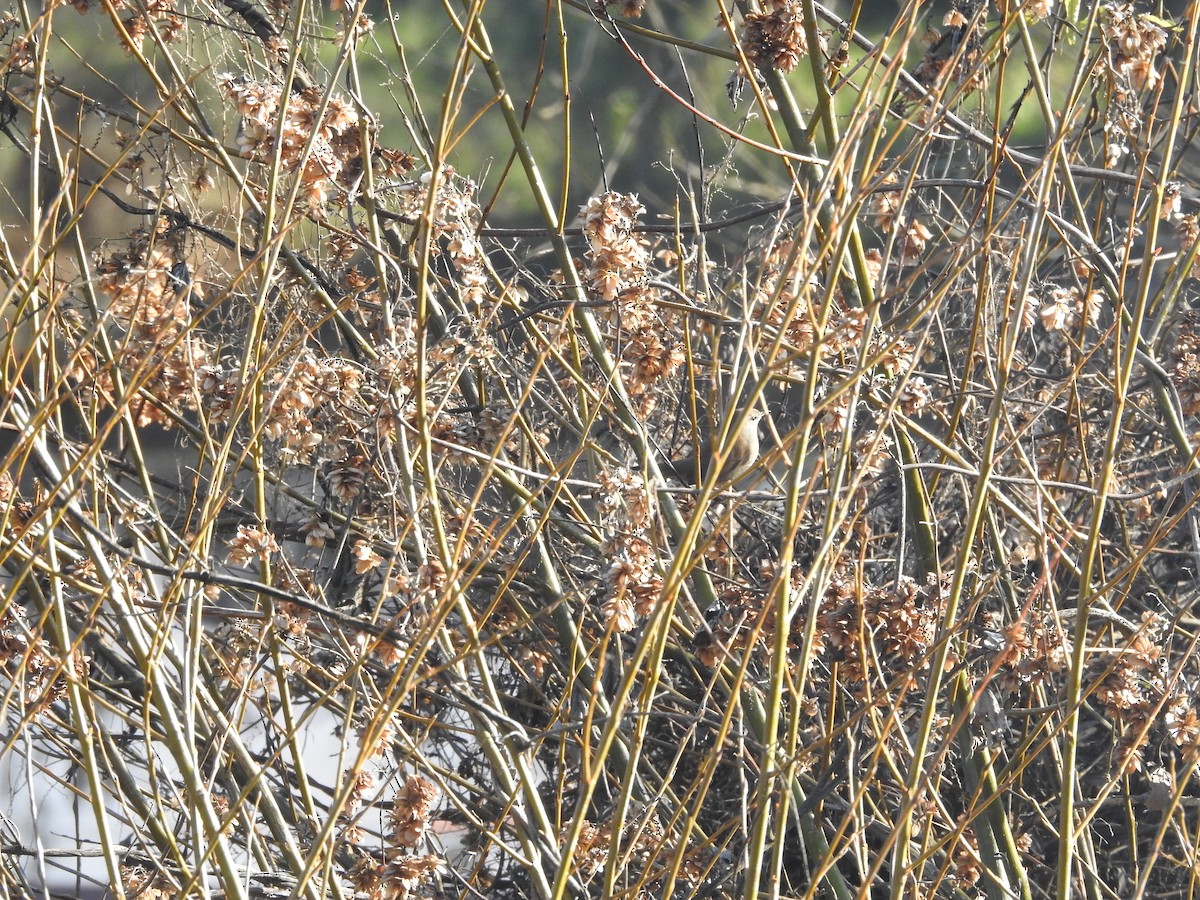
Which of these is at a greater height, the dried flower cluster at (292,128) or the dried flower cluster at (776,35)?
the dried flower cluster at (776,35)

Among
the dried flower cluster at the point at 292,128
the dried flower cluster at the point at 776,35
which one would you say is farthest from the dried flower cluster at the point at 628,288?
the dried flower cluster at the point at 292,128

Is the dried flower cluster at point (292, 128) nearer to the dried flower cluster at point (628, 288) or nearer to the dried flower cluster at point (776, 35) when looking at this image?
the dried flower cluster at point (628, 288)

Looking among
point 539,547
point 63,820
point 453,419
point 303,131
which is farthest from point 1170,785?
point 63,820

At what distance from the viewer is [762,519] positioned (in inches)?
124

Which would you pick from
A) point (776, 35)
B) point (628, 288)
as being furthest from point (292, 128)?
point (776, 35)

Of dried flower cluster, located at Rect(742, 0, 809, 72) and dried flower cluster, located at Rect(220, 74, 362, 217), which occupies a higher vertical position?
dried flower cluster, located at Rect(742, 0, 809, 72)

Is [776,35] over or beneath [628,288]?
over

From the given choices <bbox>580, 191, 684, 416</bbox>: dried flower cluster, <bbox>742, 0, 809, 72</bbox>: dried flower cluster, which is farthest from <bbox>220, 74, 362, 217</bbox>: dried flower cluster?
<bbox>742, 0, 809, 72</bbox>: dried flower cluster

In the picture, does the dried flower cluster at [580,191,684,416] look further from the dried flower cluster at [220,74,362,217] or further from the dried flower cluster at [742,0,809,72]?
the dried flower cluster at [220,74,362,217]

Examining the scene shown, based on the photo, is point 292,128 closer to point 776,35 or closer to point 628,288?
point 628,288

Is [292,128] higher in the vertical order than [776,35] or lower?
lower

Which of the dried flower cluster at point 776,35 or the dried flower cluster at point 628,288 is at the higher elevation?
the dried flower cluster at point 776,35

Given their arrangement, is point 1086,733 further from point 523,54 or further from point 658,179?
point 523,54

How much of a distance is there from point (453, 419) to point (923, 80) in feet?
3.78
